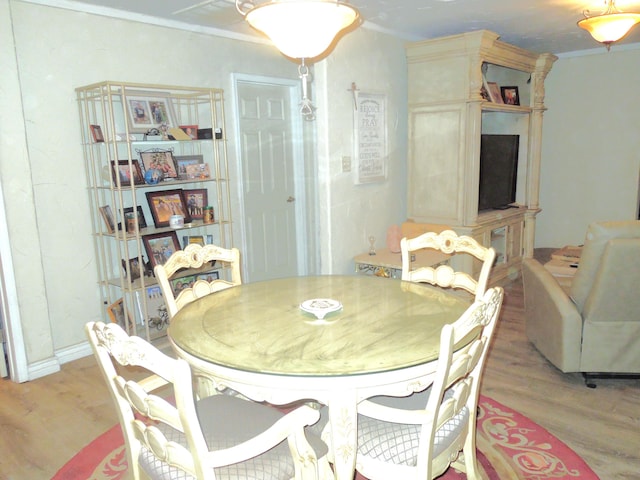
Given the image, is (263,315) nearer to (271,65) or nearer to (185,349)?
(185,349)

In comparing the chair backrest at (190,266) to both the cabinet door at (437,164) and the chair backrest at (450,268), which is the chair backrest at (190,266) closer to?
the chair backrest at (450,268)

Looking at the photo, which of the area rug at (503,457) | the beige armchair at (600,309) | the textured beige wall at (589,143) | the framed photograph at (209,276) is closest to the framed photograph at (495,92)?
the textured beige wall at (589,143)

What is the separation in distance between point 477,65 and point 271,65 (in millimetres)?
1798

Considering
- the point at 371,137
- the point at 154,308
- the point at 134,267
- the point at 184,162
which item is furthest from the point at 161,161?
the point at 371,137

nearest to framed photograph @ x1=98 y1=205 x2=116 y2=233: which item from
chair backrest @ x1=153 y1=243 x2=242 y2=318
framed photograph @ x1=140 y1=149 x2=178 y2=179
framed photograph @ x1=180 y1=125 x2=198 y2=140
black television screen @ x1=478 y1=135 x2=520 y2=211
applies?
framed photograph @ x1=140 y1=149 x2=178 y2=179

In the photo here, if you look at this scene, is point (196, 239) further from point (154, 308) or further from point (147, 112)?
point (147, 112)

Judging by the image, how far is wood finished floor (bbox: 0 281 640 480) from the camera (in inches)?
91.1

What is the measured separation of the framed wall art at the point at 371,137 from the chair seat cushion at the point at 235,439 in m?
2.86

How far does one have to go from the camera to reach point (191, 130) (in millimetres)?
3801

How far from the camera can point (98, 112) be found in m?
3.46

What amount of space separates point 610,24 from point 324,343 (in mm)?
3137

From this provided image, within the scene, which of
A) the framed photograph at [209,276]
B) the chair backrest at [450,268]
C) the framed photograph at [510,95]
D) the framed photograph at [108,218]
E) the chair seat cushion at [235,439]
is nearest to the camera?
the chair seat cushion at [235,439]

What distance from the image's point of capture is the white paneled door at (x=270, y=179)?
A: 4.48 metres

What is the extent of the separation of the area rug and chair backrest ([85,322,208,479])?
98 centimetres
